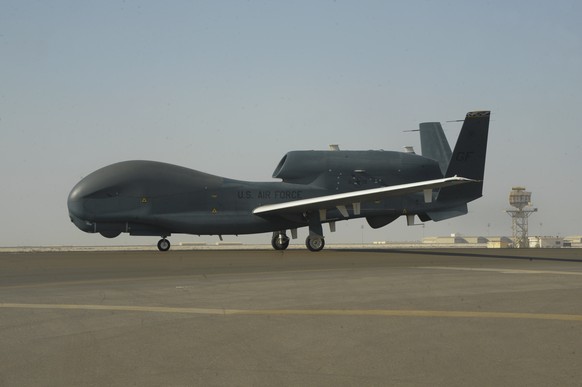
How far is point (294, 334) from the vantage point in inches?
360

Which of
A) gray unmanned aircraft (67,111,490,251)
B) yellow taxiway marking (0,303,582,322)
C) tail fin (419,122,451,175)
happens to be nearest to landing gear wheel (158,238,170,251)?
gray unmanned aircraft (67,111,490,251)

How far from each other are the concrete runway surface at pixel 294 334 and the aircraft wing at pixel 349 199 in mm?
17527

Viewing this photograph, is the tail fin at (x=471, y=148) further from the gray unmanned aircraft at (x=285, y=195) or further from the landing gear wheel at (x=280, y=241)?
the landing gear wheel at (x=280, y=241)

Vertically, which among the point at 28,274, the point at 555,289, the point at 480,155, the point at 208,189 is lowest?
the point at 28,274

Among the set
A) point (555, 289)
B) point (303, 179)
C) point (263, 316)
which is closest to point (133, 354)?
point (263, 316)

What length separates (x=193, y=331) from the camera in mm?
9398

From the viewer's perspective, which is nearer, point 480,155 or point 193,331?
point 193,331

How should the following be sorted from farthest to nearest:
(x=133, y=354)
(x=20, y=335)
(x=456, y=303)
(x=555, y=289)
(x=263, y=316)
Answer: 1. (x=555, y=289)
2. (x=456, y=303)
3. (x=263, y=316)
4. (x=20, y=335)
5. (x=133, y=354)

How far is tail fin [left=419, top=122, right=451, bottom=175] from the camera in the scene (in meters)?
51.4

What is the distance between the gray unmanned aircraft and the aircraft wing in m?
0.05

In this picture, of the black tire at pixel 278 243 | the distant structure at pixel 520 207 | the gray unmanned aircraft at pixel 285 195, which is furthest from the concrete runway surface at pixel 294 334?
the distant structure at pixel 520 207

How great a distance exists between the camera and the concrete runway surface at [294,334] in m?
6.81

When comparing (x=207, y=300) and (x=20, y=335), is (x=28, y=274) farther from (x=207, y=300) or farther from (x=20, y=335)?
(x=20, y=335)

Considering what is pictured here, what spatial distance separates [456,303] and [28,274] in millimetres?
14243
